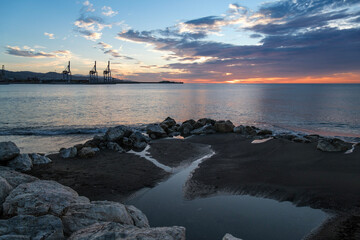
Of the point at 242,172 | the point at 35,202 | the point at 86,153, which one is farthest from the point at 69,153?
the point at 242,172

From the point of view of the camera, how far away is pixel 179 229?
3613 millimetres

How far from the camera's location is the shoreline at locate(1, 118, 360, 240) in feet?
22.0

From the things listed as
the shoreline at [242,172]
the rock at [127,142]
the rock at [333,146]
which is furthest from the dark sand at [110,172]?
the rock at [333,146]

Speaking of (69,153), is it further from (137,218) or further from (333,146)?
(333,146)

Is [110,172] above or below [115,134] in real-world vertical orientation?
below

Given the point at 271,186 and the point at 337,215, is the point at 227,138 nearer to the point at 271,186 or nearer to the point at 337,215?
the point at 271,186

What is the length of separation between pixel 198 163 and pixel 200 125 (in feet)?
28.5

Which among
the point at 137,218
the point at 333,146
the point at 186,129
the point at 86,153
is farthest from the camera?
the point at 186,129

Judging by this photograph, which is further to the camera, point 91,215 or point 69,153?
point 69,153

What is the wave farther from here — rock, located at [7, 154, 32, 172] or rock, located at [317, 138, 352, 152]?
rock, located at [317, 138, 352, 152]

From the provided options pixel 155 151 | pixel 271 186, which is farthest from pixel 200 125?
pixel 271 186

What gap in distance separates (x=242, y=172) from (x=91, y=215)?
6.35m

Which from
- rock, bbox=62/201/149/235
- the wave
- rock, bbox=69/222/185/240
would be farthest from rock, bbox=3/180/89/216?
the wave

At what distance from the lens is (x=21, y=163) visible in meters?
9.15
